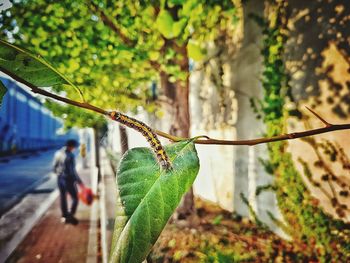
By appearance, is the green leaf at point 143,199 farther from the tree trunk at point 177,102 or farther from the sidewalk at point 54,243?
the sidewalk at point 54,243

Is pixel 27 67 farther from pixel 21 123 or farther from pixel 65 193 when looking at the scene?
pixel 21 123

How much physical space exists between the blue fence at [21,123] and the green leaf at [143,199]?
1074 inches

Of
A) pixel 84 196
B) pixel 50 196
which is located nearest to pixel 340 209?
pixel 84 196

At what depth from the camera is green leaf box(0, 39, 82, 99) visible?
69 centimetres

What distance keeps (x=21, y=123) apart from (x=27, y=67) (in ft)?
156

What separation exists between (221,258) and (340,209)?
2241 mm

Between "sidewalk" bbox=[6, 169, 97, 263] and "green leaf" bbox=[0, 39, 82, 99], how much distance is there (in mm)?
6901

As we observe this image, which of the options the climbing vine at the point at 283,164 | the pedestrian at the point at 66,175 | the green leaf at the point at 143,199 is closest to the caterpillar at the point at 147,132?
the green leaf at the point at 143,199

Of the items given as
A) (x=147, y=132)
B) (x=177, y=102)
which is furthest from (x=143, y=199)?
(x=177, y=102)

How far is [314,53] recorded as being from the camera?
518 centimetres

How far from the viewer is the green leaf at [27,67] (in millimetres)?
693

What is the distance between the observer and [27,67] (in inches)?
28.0

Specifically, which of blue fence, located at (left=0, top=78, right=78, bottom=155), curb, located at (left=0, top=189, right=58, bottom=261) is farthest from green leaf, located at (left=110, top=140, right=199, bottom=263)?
blue fence, located at (left=0, top=78, right=78, bottom=155)

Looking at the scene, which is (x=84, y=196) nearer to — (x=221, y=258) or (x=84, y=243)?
(x=84, y=243)
